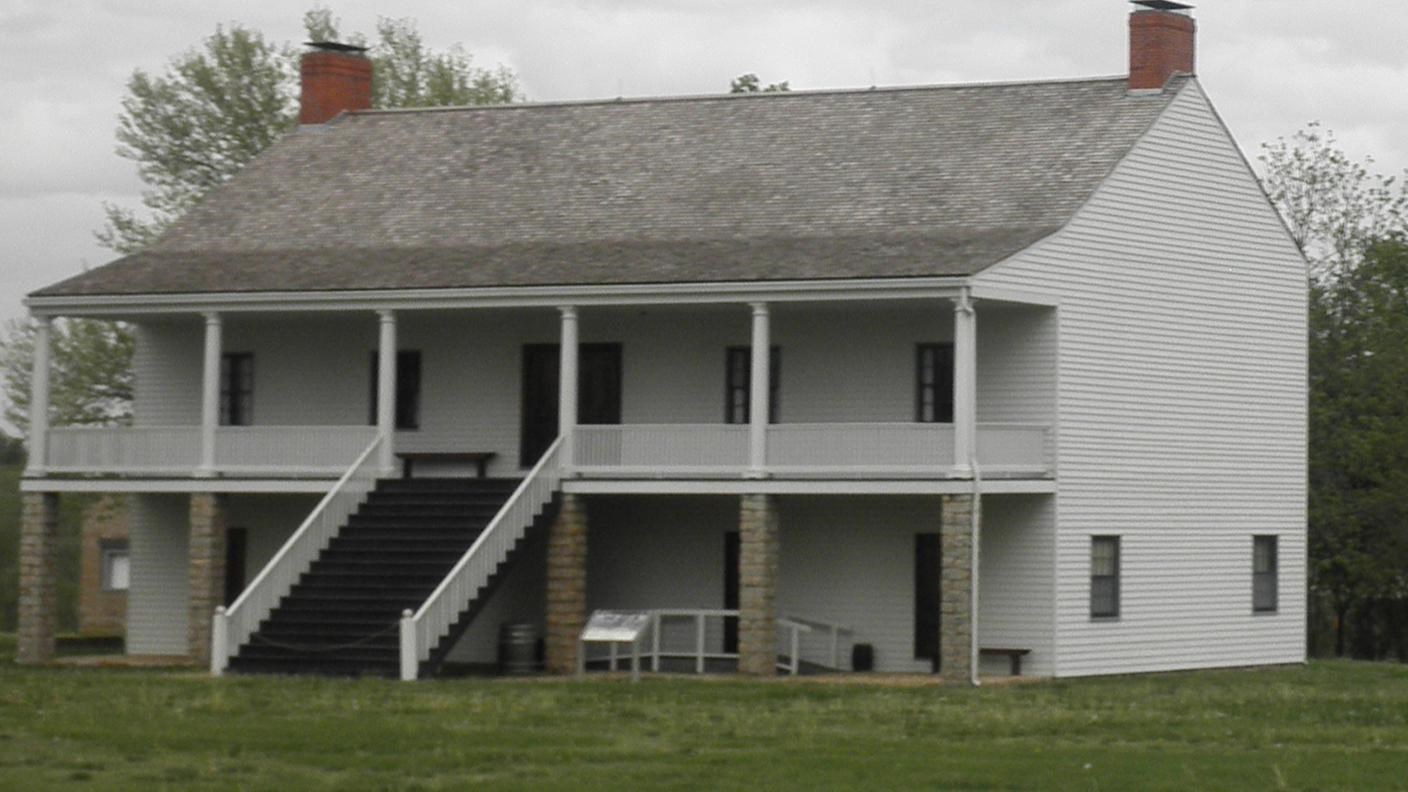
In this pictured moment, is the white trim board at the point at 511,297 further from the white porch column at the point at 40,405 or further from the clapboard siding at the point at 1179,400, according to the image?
the clapboard siding at the point at 1179,400

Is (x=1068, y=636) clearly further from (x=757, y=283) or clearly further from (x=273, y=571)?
(x=273, y=571)

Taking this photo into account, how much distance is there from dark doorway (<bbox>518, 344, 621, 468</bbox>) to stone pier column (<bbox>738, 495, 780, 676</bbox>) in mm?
4685

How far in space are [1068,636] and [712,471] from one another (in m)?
5.21

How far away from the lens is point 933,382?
Answer: 39875mm

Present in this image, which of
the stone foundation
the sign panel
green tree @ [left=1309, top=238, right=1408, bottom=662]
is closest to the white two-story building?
the sign panel

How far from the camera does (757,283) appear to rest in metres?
37.5

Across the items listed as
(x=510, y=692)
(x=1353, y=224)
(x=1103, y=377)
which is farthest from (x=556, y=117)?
(x=1353, y=224)

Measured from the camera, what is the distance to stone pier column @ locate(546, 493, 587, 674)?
38750 millimetres

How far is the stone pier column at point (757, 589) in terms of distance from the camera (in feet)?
124

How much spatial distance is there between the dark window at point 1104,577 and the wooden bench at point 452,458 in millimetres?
8806

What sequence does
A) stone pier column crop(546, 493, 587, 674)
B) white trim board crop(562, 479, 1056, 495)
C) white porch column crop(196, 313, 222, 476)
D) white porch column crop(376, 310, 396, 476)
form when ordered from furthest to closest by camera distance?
1. white porch column crop(196, 313, 222, 476)
2. white porch column crop(376, 310, 396, 476)
3. stone pier column crop(546, 493, 587, 674)
4. white trim board crop(562, 479, 1056, 495)

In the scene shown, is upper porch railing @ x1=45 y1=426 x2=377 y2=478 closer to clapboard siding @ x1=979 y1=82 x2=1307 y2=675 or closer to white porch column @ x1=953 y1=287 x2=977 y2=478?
white porch column @ x1=953 y1=287 x2=977 y2=478

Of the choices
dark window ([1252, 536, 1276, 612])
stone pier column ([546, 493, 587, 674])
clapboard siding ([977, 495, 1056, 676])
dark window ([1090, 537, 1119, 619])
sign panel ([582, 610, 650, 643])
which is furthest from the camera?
dark window ([1252, 536, 1276, 612])

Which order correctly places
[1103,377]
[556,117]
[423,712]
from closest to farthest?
[423,712] < [1103,377] < [556,117]
